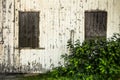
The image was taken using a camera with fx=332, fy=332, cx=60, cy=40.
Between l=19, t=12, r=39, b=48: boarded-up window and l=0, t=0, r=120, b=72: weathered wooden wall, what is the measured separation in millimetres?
135

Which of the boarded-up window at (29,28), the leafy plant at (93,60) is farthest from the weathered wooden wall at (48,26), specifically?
the leafy plant at (93,60)

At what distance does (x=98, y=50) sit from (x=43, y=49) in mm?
1954

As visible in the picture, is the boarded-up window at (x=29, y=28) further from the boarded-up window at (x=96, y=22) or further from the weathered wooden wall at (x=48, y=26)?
the boarded-up window at (x=96, y=22)

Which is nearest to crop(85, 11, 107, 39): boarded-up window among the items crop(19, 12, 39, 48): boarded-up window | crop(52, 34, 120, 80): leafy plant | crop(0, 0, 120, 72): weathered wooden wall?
crop(0, 0, 120, 72): weathered wooden wall

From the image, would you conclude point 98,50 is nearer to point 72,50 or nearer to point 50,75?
point 72,50

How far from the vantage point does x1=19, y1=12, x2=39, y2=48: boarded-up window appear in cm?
1127

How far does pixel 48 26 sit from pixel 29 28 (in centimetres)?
65

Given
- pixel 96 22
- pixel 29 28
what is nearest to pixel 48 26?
pixel 29 28

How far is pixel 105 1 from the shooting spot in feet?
36.4

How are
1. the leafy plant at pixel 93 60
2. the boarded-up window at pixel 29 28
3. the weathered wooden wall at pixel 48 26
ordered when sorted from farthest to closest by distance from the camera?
the boarded-up window at pixel 29 28
the weathered wooden wall at pixel 48 26
the leafy plant at pixel 93 60

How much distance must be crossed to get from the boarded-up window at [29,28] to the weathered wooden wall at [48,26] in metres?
0.14

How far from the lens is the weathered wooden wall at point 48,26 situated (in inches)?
439

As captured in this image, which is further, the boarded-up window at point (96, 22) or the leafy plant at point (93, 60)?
the boarded-up window at point (96, 22)

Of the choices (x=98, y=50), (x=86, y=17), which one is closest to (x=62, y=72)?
(x=98, y=50)
